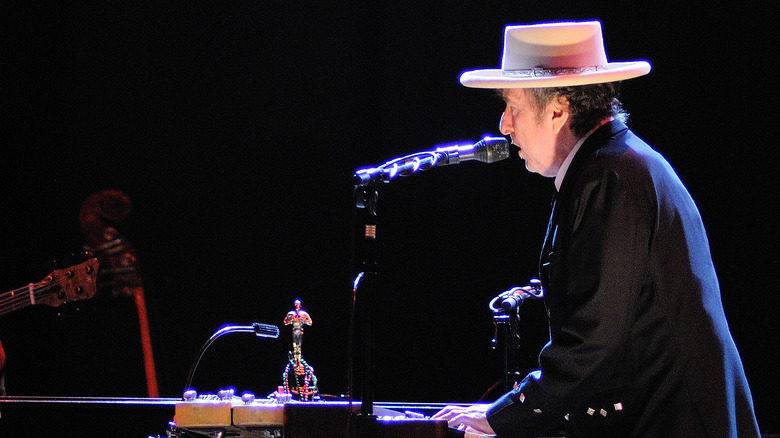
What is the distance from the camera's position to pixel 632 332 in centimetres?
191

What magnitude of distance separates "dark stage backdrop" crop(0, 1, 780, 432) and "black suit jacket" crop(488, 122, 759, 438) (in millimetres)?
2343

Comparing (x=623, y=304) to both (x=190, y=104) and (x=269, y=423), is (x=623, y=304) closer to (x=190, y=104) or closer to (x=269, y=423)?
(x=269, y=423)

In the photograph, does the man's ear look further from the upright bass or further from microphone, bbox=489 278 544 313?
the upright bass

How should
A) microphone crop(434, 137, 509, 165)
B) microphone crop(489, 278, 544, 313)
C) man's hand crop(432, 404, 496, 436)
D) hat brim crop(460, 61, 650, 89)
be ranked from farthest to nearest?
microphone crop(489, 278, 544, 313) < microphone crop(434, 137, 509, 165) < hat brim crop(460, 61, 650, 89) < man's hand crop(432, 404, 496, 436)

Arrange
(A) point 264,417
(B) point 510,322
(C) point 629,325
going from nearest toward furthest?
(C) point 629,325 < (A) point 264,417 < (B) point 510,322

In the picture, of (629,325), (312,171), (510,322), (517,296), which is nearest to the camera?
(629,325)

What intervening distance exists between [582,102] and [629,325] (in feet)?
2.18

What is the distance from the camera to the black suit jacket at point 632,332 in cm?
186

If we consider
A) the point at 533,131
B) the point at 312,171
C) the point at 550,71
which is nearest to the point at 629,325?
the point at 533,131

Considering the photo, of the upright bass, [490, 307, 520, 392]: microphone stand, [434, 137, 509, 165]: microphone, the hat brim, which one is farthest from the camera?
the upright bass

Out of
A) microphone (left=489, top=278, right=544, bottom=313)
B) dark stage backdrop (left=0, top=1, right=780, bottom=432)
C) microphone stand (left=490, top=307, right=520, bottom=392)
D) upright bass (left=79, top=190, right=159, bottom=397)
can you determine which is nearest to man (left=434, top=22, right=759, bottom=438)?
microphone (left=489, top=278, right=544, bottom=313)

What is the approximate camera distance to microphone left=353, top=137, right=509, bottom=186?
2082 mm

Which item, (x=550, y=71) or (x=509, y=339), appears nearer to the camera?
(x=550, y=71)

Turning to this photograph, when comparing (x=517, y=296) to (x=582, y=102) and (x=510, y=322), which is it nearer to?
(x=510, y=322)
